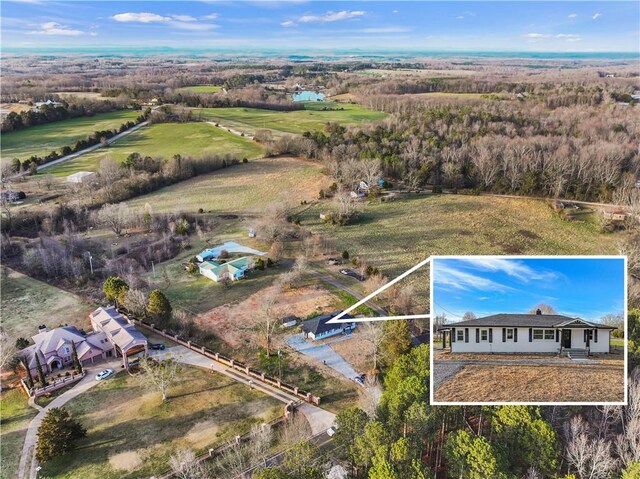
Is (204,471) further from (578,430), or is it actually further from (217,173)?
(217,173)

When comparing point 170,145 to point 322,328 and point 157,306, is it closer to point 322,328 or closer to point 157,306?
point 157,306

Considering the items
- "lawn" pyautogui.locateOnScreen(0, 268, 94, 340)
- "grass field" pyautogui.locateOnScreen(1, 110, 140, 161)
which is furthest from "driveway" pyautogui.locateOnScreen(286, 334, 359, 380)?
"grass field" pyautogui.locateOnScreen(1, 110, 140, 161)

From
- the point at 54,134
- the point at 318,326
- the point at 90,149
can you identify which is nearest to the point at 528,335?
the point at 318,326

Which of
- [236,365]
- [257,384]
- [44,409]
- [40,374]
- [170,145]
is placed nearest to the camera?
[44,409]

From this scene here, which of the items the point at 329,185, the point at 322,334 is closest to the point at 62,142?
the point at 329,185

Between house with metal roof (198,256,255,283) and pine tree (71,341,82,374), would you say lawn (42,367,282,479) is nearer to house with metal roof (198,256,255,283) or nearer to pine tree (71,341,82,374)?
pine tree (71,341,82,374)

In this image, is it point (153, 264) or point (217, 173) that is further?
point (217, 173)
